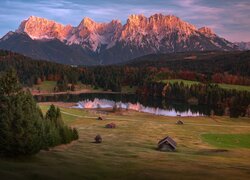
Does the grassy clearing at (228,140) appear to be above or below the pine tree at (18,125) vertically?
below

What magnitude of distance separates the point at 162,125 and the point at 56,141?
233ft

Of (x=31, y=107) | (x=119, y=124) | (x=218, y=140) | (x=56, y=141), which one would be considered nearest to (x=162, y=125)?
(x=119, y=124)

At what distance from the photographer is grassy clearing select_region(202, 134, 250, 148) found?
96.9 m

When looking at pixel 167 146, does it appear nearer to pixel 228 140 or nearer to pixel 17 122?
pixel 228 140

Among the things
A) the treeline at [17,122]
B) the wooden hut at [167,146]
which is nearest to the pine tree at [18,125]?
the treeline at [17,122]

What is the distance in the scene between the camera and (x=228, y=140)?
105m

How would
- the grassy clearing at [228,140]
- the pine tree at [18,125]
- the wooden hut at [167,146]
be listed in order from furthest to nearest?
1. the grassy clearing at [228,140]
2. the wooden hut at [167,146]
3. the pine tree at [18,125]

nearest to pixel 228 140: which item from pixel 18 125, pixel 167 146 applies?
pixel 167 146

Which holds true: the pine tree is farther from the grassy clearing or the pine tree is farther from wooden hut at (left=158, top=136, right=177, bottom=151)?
the grassy clearing

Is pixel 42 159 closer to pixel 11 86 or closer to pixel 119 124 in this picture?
pixel 11 86

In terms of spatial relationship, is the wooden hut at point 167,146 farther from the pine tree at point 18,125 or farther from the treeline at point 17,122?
the pine tree at point 18,125

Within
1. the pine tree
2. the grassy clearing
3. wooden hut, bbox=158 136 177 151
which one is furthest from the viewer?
the grassy clearing

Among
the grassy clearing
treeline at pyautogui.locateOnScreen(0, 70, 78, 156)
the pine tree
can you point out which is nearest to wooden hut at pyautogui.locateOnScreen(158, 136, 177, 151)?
the grassy clearing

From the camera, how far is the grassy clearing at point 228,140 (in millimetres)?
96938
